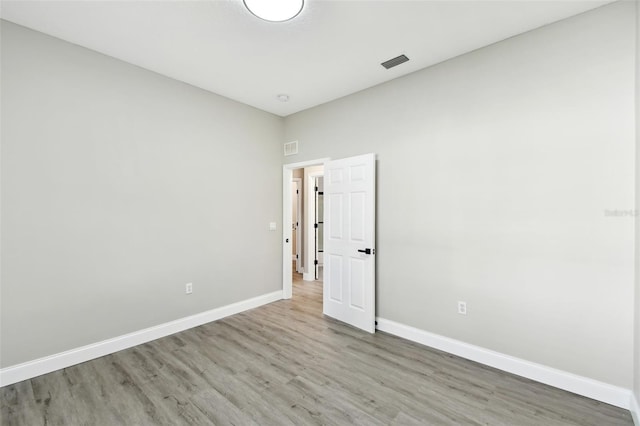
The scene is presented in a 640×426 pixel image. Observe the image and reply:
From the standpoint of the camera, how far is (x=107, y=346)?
9.13ft

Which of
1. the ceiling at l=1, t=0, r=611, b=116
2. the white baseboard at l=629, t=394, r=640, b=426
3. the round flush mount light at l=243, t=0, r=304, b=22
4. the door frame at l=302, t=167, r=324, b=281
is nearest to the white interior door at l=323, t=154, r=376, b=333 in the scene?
the ceiling at l=1, t=0, r=611, b=116

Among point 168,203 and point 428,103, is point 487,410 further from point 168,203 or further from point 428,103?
point 168,203

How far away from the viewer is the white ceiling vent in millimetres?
4398

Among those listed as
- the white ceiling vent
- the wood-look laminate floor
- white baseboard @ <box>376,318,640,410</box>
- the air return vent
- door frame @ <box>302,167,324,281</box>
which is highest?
the air return vent

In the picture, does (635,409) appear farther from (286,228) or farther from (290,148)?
(290,148)

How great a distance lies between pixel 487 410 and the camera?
202 cm

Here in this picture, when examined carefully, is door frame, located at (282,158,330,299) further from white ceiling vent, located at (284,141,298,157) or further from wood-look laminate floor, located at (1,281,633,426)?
wood-look laminate floor, located at (1,281,633,426)

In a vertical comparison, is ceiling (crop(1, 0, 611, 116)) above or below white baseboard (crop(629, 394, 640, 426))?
above

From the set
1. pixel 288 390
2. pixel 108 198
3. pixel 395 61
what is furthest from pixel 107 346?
pixel 395 61

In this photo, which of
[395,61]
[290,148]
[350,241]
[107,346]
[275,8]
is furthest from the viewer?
[290,148]

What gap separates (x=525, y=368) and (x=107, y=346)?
388cm

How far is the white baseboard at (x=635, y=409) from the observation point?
184 centimetres

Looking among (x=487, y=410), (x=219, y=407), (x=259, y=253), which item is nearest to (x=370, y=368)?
(x=487, y=410)

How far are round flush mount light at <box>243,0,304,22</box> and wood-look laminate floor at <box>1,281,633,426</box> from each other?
2919mm
